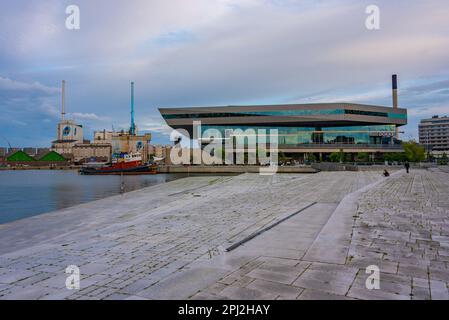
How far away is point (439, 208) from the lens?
466 inches

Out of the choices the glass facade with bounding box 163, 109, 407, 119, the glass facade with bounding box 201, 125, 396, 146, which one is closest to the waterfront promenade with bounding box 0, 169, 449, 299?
the glass facade with bounding box 163, 109, 407, 119

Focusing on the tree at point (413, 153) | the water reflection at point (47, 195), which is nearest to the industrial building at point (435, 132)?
the tree at point (413, 153)

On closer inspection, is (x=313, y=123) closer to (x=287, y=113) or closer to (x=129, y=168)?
(x=287, y=113)

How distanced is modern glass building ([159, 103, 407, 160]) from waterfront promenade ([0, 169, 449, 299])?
79.0 meters

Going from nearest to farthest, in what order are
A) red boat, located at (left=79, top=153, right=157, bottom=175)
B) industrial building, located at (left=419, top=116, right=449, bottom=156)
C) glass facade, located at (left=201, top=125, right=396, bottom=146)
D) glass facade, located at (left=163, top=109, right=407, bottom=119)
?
red boat, located at (left=79, top=153, right=157, bottom=175) → glass facade, located at (left=163, top=109, right=407, bottom=119) → glass facade, located at (left=201, top=125, right=396, bottom=146) → industrial building, located at (left=419, top=116, right=449, bottom=156)

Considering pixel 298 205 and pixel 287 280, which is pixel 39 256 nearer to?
pixel 287 280

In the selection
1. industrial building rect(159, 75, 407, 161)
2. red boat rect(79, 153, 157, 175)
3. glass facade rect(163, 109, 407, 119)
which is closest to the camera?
red boat rect(79, 153, 157, 175)

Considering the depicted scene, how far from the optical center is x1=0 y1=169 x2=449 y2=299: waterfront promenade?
4.90 meters

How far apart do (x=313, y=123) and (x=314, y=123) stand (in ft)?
0.92

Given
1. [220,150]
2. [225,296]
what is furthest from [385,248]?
[220,150]

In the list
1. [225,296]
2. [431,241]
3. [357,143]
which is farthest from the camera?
[357,143]

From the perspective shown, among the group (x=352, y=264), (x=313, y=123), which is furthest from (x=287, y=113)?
(x=352, y=264)

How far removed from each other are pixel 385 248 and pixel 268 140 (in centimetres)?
8555

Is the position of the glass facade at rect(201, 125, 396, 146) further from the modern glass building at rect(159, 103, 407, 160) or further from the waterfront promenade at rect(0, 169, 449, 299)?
the waterfront promenade at rect(0, 169, 449, 299)
